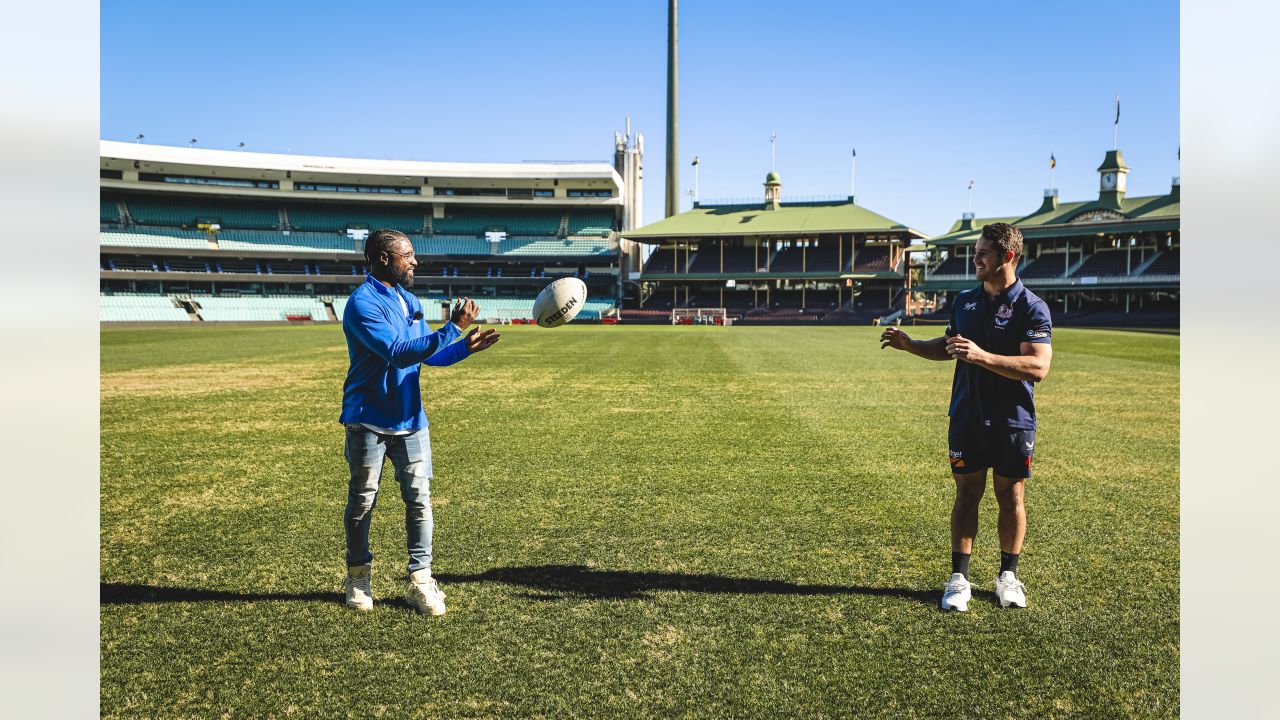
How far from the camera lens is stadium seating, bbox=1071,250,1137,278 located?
5781cm

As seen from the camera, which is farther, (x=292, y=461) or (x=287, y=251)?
(x=287, y=251)

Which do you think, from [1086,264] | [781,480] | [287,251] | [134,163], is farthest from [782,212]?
[781,480]

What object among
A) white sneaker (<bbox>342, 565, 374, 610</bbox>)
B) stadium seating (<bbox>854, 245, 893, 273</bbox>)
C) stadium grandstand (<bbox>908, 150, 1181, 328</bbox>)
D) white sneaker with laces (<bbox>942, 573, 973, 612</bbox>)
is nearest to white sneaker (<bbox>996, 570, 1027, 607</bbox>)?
white sneaker with laces (<bbox>942, 573, 973, 612</bbox>)

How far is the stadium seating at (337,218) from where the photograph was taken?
71.1 metres

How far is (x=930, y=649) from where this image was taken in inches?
159

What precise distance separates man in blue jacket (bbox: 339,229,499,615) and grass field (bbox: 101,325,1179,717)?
0.30 m

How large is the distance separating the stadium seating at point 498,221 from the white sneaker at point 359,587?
7084cm

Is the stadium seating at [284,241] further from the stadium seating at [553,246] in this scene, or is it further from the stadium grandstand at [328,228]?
the stadium seating at [553,246]

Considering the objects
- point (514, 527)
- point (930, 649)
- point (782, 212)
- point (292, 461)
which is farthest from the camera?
point (782, 212)

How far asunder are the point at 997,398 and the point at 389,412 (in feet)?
12.0

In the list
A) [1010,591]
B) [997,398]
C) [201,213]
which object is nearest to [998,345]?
[997,398]

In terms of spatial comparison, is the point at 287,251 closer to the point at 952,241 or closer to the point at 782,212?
the point at 782,212

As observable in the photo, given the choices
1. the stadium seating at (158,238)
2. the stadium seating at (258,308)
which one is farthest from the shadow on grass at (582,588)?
the stadium seating at (158,238)

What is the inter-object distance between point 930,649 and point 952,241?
216ft
